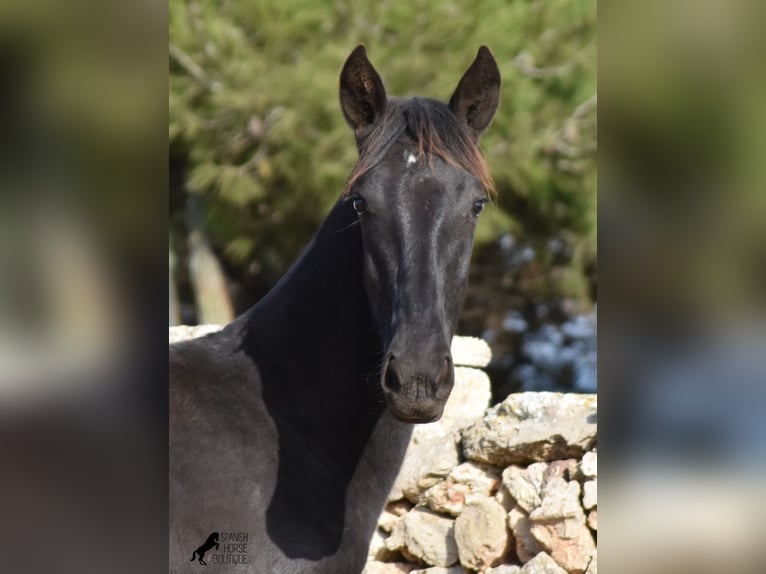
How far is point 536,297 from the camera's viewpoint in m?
6.00

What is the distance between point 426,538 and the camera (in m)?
3.42

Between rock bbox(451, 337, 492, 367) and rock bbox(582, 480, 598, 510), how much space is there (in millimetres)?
1355

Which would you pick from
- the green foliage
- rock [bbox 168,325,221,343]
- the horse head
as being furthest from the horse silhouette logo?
the green foliage

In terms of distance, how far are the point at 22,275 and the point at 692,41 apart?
1.13 metres

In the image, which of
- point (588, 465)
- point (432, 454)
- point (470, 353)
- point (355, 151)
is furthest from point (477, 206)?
point (355, 151)

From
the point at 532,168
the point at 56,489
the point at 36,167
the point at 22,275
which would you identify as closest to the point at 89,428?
the point at 56,489

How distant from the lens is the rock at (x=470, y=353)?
4285 mm

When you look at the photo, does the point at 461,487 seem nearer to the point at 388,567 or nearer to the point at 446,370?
the point at 388,567

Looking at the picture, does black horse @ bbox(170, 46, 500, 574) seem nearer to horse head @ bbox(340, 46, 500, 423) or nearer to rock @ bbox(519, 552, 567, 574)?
horse head @ bbox(340, 46, 500, 423)

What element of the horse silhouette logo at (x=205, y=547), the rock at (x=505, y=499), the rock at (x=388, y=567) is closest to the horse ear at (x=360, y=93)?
the horse silhouette logo at (x=205, y=547)

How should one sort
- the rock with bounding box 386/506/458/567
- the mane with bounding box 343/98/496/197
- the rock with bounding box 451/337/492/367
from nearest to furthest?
the mane with bounding box 343/98/496/197 < the rock with bounding box 386/506/458/567 < the rock with bounding box 451/337/492/367

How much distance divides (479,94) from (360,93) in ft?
1.33

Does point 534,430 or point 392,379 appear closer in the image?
point 392,379

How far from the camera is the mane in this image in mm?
2344
